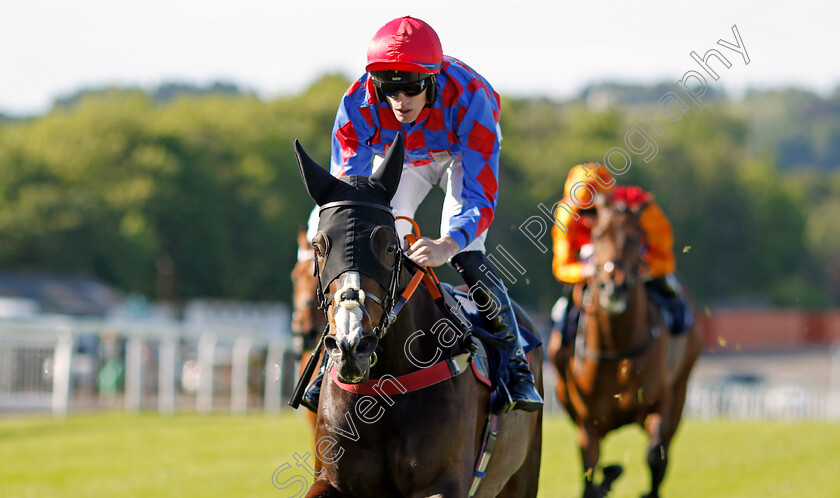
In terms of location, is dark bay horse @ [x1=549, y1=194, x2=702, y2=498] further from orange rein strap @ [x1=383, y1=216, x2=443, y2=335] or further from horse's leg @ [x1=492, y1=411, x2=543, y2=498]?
orange rein strap @ [x1=383, y1=216, x2=443, y2=335]

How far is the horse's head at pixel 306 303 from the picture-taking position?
26.9 ft

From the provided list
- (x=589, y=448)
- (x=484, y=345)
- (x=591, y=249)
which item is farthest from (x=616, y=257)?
(x=484, y=345)

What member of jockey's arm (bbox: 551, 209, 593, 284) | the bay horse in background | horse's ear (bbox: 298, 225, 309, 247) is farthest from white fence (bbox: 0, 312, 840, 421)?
the bay horse in background

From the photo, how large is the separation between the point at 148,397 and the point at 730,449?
11.4 m

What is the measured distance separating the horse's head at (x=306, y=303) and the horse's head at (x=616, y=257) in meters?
2.21

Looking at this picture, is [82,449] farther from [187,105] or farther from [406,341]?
[187,105]

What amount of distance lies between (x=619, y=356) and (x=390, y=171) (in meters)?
4.92

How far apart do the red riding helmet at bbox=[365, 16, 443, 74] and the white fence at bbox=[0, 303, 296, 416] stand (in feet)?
49.7

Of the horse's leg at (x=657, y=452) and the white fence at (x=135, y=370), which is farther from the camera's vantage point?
the white fence at (x=135, y=370)

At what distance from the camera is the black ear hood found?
3617 millimetres

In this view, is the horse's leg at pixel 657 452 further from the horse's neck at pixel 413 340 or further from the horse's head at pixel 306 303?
the horse's neck at pixel 413 340

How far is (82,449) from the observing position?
44.9ft

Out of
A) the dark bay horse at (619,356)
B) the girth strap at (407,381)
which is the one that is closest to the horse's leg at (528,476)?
the girth strap at (407,381)

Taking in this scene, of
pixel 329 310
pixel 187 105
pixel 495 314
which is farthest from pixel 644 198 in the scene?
pixel 187 105
